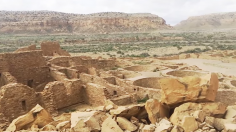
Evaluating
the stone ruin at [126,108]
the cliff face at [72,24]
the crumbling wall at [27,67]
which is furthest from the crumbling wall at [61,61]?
the cliff face at [72,24]

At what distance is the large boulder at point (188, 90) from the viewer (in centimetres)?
687

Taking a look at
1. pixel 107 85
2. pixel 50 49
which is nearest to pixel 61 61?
pixel 50 49

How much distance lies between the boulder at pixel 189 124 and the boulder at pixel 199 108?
43 cm

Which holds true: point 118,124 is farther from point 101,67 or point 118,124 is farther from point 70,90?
point 101,67

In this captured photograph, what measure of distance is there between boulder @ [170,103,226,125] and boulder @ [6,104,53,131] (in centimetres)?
396

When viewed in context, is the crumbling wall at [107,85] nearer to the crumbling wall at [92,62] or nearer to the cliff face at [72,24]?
the crumbling wall at [92,62]

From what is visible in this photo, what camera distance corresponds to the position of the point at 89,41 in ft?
222

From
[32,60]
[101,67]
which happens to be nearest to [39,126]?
[32,60]

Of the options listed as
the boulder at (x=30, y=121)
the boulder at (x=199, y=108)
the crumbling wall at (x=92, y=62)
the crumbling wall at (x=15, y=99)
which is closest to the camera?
the boulder at (x=199, y=108)

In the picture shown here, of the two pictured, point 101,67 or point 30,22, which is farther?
point 30,22

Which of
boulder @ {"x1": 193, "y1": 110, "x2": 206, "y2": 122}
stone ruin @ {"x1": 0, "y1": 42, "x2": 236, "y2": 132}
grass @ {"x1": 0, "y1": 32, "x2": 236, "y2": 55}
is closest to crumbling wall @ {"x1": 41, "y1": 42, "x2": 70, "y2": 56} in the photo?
stone ruin @ {"x1": 0, "y1": 42, "x2": 236, "y2": 132}

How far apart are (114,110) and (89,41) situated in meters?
61.9

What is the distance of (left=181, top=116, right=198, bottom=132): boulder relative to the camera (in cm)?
585

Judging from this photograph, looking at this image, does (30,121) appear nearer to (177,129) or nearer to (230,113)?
(177,129)
